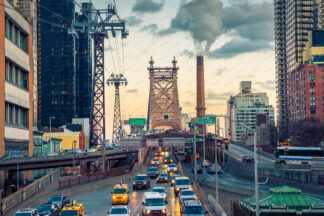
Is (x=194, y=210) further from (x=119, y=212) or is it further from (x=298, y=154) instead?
(x=298, y=154)

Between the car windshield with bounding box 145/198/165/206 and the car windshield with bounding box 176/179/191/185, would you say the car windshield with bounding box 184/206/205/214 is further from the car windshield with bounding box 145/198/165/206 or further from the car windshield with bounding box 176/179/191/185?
the car windshield with bounding box 176/179/191/185

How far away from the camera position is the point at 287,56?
192 meters

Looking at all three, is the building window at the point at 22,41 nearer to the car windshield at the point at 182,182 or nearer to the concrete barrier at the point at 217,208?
the car windshield at the point at 182,182

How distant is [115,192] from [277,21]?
557 ft

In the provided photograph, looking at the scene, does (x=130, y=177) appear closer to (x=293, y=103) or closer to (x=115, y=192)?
(x=115, y=192)

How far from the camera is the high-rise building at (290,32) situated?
183m

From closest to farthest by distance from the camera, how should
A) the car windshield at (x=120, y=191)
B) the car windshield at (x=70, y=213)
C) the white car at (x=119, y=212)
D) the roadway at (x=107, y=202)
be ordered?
the car windshield at (x=70, y=213), the white car at (x=119, y=212), the roadway at (x=107, y=202), the car windshield at (x=120, y=191)

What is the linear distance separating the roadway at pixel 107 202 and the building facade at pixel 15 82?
13.4m

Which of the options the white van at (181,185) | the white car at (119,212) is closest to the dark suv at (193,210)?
the white car at (119,212)

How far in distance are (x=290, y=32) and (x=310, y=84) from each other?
4232 centimetres

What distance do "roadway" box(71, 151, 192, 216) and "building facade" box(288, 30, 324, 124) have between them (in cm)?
10526

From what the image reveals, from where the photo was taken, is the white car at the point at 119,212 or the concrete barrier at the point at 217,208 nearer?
the white car at the point at 119,212

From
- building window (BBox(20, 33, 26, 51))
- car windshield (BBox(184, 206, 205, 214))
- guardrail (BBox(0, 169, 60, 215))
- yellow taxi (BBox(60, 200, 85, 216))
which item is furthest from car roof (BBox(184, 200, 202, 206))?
building window (BBox(20, 33, 26, 51))

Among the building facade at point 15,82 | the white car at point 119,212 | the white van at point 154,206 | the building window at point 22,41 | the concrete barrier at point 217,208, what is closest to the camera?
the white car at point 119,212
